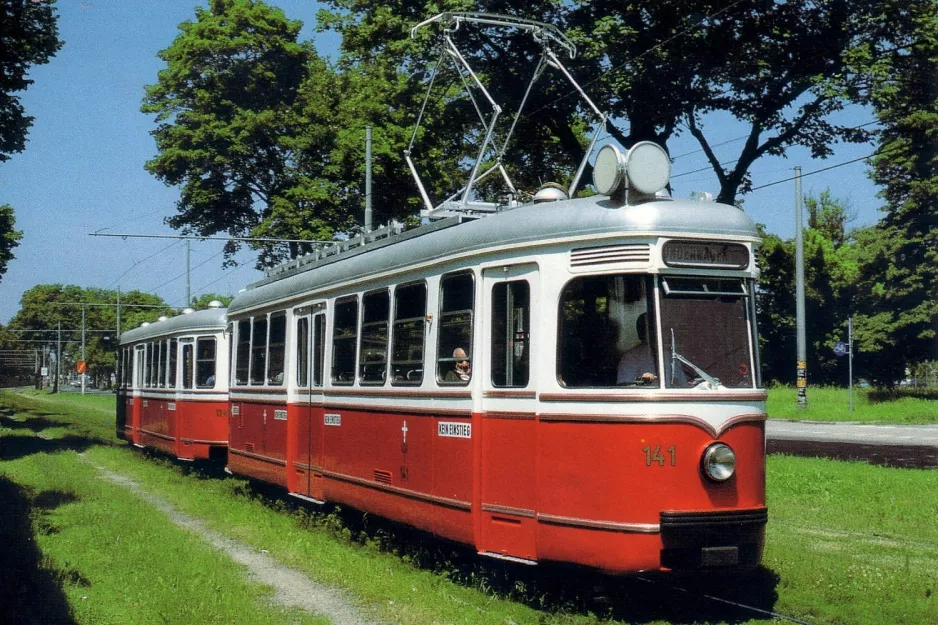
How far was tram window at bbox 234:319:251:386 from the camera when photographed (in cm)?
1625

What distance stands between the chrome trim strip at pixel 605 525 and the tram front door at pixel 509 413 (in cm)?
21

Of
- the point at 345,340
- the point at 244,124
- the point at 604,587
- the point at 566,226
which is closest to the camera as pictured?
the point at 566,226

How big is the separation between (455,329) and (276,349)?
575 centimetres

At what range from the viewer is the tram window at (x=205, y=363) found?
794 inches

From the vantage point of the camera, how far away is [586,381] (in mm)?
8359

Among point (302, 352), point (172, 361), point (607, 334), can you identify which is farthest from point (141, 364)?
point (607, 334)

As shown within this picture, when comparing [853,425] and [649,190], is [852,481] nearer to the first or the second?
[649,190]

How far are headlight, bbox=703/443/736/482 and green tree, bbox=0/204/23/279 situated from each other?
97.2ft

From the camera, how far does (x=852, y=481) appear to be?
16719 mm

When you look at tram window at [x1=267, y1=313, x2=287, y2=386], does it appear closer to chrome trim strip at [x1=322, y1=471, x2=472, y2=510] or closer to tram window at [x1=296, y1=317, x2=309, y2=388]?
tram window at [x1=296, y1=317, x2=309, y2=388]

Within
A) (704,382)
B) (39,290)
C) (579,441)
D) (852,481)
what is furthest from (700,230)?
(39,290)

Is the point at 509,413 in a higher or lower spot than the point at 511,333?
lower

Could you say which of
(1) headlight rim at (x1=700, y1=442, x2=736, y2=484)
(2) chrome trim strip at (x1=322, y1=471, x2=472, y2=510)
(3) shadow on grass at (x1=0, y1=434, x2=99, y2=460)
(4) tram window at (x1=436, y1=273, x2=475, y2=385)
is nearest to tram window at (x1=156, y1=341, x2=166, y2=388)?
(3) shadow on grass at (x1=0, y1=434, x2=99, y2=460)

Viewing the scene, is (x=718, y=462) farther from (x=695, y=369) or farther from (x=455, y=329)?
(x=455, y=329)
